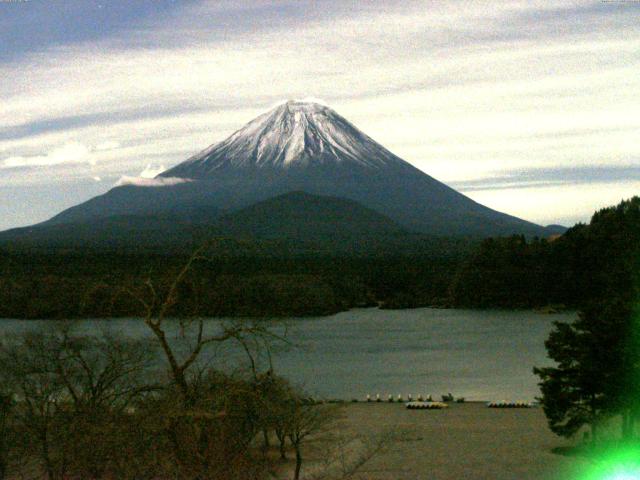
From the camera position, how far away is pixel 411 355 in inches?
1102

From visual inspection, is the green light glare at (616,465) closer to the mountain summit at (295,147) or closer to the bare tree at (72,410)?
the bare tree at (72,410)

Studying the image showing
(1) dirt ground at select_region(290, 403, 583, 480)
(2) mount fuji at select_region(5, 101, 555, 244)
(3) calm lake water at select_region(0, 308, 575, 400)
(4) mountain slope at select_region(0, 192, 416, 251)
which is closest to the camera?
(1) dirt ground at select_region(290, 403, 583, 480)

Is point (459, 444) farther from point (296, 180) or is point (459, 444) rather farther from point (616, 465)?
point (296, 180)

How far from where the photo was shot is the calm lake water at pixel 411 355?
71.7 feet

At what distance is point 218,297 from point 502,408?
19.5 metres

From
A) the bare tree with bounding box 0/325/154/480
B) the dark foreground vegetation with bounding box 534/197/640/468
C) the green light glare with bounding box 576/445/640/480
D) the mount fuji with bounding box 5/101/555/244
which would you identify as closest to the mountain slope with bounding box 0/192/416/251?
the mount fuji with bounding box 5/101/555/244

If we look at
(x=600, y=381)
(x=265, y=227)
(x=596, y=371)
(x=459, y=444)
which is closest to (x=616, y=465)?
(x=600, y=381)

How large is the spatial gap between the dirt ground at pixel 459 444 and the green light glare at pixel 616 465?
25 centimetres

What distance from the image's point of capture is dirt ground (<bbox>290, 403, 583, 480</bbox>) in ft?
38.2

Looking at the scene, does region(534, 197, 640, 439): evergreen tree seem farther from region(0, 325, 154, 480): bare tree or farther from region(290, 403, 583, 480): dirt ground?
region(0, 325, 154, 480): bare tree

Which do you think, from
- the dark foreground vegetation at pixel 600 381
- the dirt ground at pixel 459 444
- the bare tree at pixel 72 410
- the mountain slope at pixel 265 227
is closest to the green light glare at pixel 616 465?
the dark foreground vegetation at pixel 600 381

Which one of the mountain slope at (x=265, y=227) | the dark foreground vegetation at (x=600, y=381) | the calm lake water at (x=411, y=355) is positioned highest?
the mountain slope at (x=265, y=227)

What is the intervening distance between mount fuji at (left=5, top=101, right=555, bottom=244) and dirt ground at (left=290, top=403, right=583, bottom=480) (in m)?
74.7

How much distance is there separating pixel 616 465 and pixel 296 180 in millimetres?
89313
